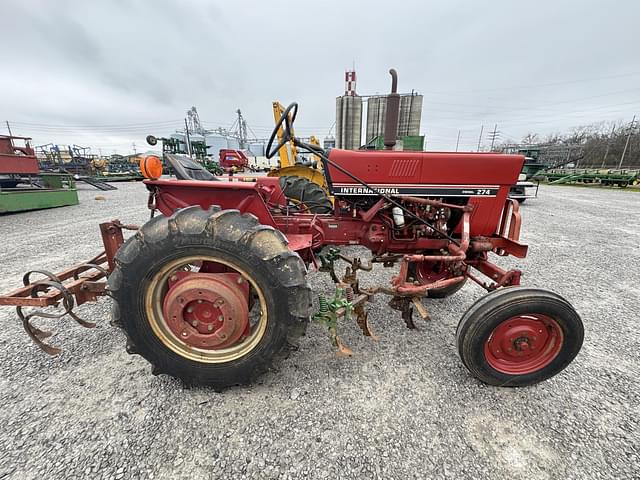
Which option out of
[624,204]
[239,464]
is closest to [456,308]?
[239,464]

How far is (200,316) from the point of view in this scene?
1.66m

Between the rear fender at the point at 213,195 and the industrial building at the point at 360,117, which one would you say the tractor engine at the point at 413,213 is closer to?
the rear fender at the point at 213,195

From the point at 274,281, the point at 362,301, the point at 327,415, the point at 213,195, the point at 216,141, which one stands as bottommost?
the point at 327,415

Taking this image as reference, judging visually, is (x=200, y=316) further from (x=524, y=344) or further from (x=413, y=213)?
(x=524, y=344)

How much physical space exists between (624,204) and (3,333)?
15.2 metres

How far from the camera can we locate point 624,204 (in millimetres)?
9812

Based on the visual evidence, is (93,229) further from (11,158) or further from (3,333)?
(11,158)

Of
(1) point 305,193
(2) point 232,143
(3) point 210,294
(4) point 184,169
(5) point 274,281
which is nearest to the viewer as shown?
(5) point 274,281

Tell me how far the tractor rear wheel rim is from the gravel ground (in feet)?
0.91

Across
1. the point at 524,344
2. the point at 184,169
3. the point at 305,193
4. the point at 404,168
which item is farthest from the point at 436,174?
the point at 305,193

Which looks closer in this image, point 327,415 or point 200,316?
point 327,415

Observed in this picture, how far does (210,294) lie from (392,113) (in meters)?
1.87

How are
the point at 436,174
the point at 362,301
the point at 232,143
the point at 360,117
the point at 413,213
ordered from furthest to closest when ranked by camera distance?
the point at 232,143, the point at 360,117, the point at 413,213, the point at 436,174, the point at 362,301

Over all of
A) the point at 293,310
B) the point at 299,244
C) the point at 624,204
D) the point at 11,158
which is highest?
the point at 11,158
